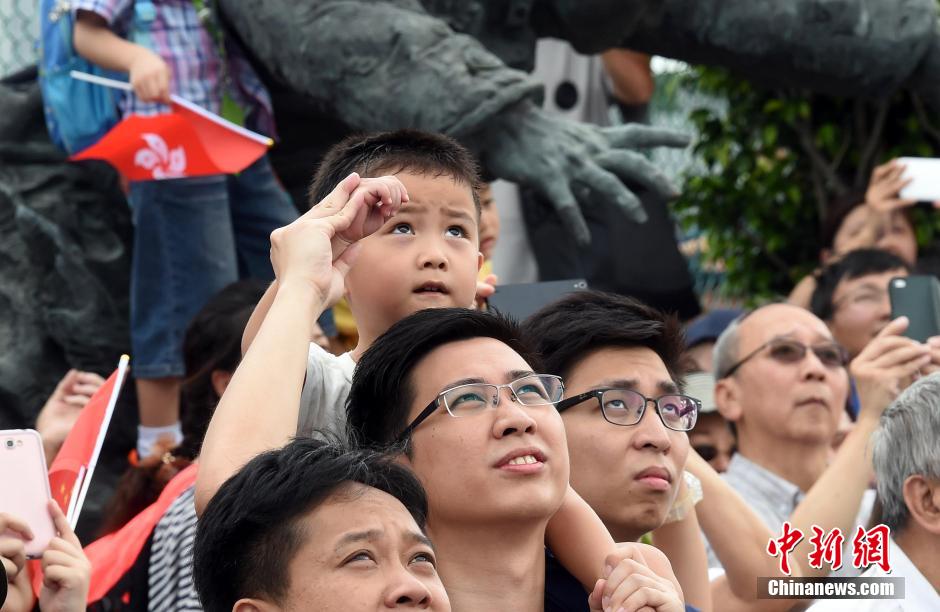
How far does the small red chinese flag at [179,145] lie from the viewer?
448cm

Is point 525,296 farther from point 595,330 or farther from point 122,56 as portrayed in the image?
point 122,56

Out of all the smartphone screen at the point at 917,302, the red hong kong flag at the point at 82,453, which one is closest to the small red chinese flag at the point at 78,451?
the red hong kong flag at the point at 82,453

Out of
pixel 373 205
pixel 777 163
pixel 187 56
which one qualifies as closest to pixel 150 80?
pixel 187 56

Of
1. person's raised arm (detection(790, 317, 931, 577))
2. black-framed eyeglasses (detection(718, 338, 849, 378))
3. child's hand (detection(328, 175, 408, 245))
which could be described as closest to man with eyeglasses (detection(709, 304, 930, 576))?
black-framed eyeglasses (detection(718, 338, 849, 378))

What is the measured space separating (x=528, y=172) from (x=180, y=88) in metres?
1.08

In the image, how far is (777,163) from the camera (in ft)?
24.0

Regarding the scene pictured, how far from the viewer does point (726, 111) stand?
7.55 m

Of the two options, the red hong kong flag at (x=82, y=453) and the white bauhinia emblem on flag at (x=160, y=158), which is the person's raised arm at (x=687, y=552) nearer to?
the red hong kong flag at (x=82, y=453)

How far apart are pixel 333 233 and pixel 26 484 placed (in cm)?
71

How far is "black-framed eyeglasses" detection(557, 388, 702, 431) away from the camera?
129 inches

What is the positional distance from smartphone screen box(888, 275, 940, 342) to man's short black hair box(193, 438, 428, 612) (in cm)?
255

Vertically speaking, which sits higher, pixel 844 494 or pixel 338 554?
pixel 338 554

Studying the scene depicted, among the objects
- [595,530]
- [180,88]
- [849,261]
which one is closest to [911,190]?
[849,261]

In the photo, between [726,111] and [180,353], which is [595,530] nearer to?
[180,353]
